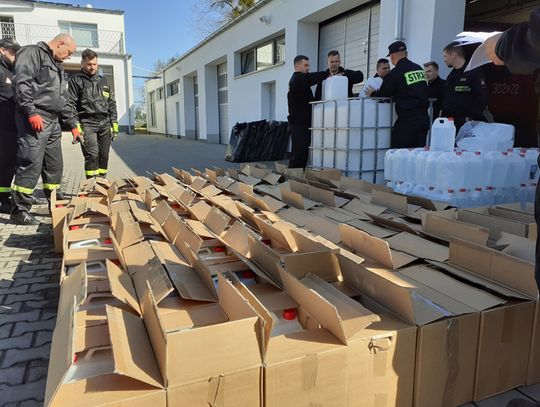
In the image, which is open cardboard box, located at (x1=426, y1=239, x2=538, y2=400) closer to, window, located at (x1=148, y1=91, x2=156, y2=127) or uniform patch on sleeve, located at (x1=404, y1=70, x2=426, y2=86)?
uniform patch on sleeve, located at (x1=404, y1=70, x2=426, y2=86)

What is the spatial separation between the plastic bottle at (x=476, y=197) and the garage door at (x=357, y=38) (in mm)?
5296

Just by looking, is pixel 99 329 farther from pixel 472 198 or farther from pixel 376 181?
pixel 376 181

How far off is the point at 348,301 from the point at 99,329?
0.93 metres

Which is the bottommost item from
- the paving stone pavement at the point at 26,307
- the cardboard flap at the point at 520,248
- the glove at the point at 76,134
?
the paving stone pavement at the point at 26,307

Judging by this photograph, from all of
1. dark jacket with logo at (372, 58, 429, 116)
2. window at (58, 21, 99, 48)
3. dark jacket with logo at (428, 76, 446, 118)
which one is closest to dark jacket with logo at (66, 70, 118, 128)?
dark jacket with logo at (372, 58, 429, 116)

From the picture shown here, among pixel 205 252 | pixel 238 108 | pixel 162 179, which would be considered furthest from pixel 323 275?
pixel 238 108

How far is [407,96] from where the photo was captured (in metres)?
5.18

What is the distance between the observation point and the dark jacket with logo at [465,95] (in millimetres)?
4848

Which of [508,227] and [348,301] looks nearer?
[348,301]

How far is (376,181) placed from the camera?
5.79m

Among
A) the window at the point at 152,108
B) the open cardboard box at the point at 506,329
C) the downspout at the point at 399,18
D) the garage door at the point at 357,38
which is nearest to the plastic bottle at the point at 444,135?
the open cardboard box at the point at 506,329

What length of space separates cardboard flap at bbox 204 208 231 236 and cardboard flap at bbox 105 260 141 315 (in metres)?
0.74

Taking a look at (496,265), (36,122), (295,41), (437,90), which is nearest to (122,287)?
(496,265)

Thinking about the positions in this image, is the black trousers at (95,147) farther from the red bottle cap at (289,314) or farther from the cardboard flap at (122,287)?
the red bottle cap at (289,314)
